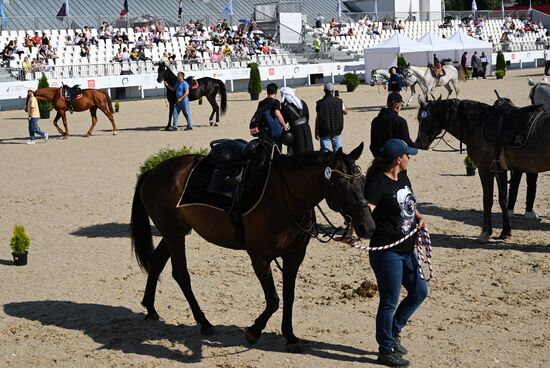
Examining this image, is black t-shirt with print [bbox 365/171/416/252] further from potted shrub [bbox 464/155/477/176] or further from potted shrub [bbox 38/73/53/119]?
potted shrub [bbox 38/73/53/119]

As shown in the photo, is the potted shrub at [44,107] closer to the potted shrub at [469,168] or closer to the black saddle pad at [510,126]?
the potted shrub at [469,168]

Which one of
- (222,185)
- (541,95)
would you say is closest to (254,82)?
(541,95)

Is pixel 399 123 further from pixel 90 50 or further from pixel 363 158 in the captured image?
pixel 90 50

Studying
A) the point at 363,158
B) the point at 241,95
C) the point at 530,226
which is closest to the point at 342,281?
the point at 530,226

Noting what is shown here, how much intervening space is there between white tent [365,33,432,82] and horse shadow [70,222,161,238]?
1086 inches

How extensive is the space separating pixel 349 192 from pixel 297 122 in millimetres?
5081

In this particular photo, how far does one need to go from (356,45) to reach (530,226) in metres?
39.6

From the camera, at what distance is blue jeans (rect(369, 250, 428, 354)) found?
5980 mm

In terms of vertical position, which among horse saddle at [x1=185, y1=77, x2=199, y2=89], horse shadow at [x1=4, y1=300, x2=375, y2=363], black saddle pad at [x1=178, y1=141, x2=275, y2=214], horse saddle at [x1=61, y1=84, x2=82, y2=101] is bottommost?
horse shadow at [x1=4, y1=300, x2=375, y2=363]

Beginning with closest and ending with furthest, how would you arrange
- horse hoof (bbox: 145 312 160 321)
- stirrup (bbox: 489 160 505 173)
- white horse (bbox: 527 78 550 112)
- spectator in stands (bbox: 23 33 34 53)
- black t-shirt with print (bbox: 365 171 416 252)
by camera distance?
1. black t-shirt with print (bbox: 365 171 416 252)
2. horse hoof (bbox: 145 312 160 321)
3. stirrup (bbox: 489 160 505 173)
4. white horse (bbox: 527 78 550 112)
5. spectator in stands (bbox: 23 33 34 53)

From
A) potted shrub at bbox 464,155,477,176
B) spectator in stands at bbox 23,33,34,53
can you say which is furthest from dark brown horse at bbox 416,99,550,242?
spectator in stands at bbox 23,33,34,53

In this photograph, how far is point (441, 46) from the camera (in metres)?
39.2

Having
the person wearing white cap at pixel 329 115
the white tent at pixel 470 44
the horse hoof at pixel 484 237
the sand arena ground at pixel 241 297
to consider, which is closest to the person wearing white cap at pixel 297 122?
the person wearing white cap at pixel 329 115

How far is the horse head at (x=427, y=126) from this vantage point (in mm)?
10750
